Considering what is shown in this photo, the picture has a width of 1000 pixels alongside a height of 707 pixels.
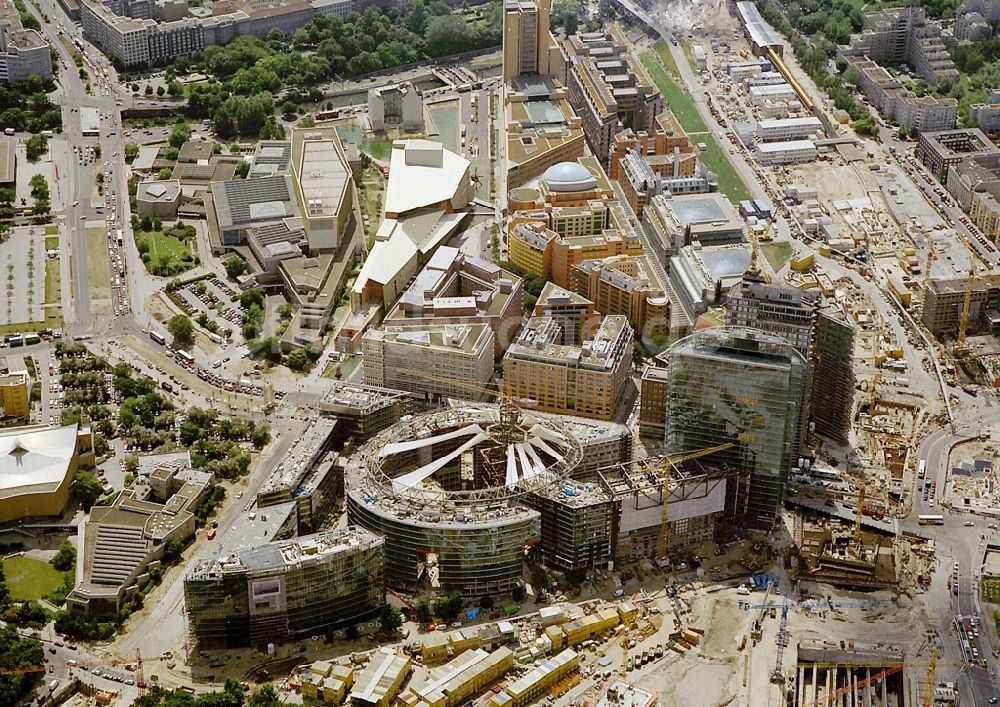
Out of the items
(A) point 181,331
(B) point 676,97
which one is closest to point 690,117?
(B) point 676,97

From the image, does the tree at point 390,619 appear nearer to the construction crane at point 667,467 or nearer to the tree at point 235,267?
the construction crane at point 667,467

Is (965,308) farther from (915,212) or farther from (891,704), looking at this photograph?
(891,704)

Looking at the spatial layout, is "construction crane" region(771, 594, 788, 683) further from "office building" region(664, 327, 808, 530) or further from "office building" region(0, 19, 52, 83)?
"office building" region(0, 19, 52, 83)

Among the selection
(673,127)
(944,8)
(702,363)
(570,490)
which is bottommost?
(570,490)

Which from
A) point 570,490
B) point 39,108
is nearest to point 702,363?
point 570,490

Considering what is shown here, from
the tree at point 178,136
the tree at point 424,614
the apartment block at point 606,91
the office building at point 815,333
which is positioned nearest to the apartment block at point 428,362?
the office building at point 815,333

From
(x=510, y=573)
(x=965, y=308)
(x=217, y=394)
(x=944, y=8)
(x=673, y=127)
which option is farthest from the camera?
(x=944, y=8)

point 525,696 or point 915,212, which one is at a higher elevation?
point 915,212
